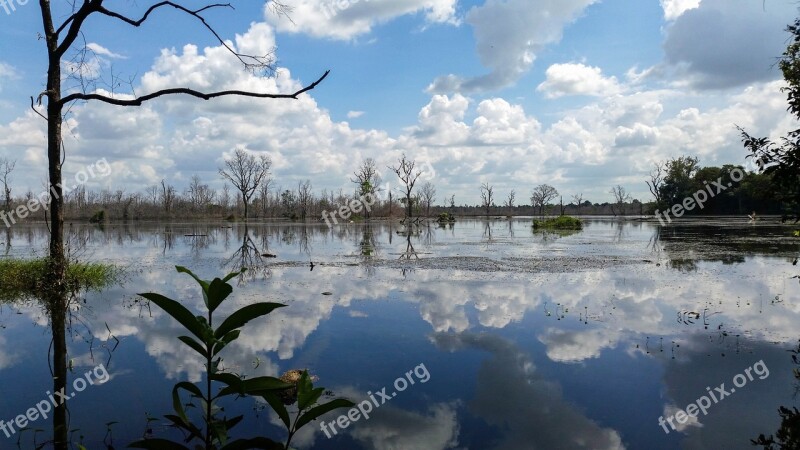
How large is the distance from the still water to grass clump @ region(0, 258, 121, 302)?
0.75 meters

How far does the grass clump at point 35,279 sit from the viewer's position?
10.5 meters

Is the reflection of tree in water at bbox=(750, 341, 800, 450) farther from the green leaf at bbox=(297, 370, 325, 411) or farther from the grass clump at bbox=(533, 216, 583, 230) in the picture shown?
the grass clump at bbox=(533, 216, 583, 230)

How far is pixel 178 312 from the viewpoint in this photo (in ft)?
5.79

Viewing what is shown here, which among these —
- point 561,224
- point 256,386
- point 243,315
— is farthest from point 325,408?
point 561,224

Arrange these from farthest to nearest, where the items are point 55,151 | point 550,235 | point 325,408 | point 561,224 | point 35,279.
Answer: point 561,224 < point 550,235 < point 35,279 < point 55,151 < point 325,408

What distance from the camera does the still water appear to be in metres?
4.02

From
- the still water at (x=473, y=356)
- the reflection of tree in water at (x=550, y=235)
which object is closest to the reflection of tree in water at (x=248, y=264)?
the still water at (x=473, y=356)

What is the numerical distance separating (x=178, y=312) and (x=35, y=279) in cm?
1189

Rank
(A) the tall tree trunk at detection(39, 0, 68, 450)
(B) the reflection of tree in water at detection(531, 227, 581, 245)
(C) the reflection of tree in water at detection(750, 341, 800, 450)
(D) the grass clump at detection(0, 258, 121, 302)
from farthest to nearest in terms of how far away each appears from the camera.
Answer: (B) the reflection of tree in water at detection(531, 227, 581, 245), (D) the grass clump at detection(0, 258, 121, 302), (A) the tall tree trunk at detection(39, 0, 68, 450), (C) the reflection of tree in water at detection(750, 341, 800, 450)

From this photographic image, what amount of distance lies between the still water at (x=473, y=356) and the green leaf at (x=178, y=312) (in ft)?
7.45

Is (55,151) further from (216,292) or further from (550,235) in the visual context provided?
(550,235)

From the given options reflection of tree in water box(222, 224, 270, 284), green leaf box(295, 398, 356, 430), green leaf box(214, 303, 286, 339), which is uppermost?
green leaf box(214, 303, 286, 339)

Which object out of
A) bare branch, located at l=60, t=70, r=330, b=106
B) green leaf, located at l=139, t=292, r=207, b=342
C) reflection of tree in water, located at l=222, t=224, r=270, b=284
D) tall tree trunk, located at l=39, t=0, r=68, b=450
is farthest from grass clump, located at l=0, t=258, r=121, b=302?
green leaf, located at l=139, t=292, r=207, b=342

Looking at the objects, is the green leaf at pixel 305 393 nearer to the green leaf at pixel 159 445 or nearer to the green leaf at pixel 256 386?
the green leaf at pixel 256 386
